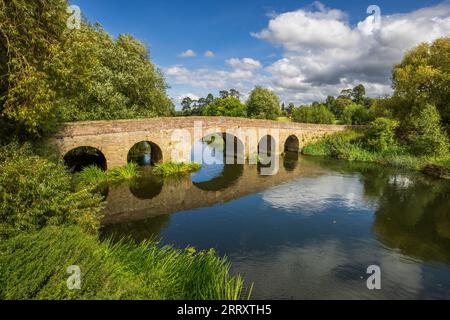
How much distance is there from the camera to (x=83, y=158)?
2378cm

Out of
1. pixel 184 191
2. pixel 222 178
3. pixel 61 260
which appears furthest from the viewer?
pixel 222 178

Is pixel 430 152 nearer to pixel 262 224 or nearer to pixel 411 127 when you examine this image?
pixel 411 127

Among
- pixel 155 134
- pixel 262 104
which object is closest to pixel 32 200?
pixel 155 134

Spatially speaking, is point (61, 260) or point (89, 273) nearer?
point (89, 273)

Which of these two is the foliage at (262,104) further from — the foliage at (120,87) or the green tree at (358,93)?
the green tree at (358,93)

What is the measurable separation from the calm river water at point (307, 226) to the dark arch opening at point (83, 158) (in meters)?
5.40

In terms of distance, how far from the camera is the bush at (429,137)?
2567 centimetres

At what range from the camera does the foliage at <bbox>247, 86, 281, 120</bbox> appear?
50781 millimetres

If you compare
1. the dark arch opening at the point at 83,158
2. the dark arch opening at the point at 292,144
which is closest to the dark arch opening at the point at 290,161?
the dark arch opening at the point at 292,144

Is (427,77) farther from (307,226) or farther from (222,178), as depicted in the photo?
(307,226)

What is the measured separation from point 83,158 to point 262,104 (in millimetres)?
33824

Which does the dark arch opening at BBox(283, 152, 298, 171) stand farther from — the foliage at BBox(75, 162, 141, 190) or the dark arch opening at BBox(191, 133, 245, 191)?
the foliage at BBox(75, 162, 141, 190)

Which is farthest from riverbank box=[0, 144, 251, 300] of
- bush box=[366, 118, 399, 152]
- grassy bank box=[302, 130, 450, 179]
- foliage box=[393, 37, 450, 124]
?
foliage box=[393, 37, 450, 124]

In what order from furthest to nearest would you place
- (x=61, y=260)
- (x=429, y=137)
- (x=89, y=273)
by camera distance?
1. (x=429, y=137)
2. (x=61, y=260)
3. (x=89, y=273)
